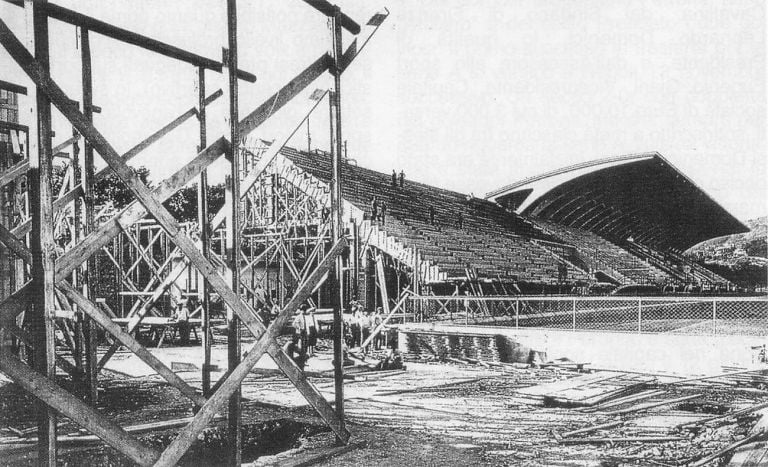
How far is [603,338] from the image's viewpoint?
16172mm

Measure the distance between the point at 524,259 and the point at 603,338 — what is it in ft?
50.8

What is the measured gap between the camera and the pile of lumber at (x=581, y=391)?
11.2 meters

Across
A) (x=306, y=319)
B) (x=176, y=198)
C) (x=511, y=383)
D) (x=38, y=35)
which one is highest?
(x=176, y=198)

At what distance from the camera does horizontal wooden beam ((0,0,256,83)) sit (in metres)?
6.81

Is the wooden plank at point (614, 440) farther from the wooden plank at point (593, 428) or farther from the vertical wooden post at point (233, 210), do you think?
the vertical wooden post at point (233, 210)

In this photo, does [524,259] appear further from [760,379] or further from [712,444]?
[712,444]

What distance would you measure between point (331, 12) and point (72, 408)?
4.96 metres

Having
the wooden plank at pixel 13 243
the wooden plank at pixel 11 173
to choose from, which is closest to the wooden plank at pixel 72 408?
the wooden plank at pixel 13 243

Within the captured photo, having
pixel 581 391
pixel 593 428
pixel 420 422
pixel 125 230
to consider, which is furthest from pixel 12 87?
pixel 581 391

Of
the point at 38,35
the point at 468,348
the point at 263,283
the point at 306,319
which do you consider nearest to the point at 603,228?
the point at 263,283

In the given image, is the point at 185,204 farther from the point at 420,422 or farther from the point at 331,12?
the point at 331,12

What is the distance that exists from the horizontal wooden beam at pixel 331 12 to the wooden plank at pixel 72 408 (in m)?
4.56

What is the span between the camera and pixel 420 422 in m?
9.52

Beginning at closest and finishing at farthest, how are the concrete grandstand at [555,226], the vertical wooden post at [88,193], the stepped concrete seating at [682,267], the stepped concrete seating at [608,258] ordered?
the vertical wooden post at [88,193] → the concrete grandstand at [555,226] → the stepped concrete seating at [608,258] → the stepped concrete seating at [682,267]
